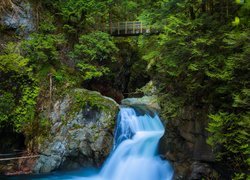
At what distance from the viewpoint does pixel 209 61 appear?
607 centimetres

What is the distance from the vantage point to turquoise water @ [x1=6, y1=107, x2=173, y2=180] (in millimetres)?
9086

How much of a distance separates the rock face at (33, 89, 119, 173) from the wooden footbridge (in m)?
4.97

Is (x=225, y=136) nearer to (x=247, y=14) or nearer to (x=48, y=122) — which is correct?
(x=247, y=14)

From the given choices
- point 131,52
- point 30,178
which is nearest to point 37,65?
point 30,178

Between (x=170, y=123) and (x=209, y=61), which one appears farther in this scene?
(x=170, y=123)

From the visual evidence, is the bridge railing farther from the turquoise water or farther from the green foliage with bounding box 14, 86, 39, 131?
the green foliage with bounding box 14, 86, 39, 131

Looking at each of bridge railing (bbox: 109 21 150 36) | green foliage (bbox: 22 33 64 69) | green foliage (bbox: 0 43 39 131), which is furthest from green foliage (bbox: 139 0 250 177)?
bridge railing (bbox: 109 21 150 36)

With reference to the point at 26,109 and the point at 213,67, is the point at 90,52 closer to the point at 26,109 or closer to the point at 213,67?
the point at 26,109

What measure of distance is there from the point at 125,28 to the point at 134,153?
777 cm

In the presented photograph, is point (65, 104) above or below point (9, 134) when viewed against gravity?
above

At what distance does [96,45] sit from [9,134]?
540 cm

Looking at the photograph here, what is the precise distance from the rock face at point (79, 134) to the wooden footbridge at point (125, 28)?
16.3ft

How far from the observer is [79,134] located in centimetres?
1130

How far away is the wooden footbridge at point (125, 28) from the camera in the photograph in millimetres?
15594
